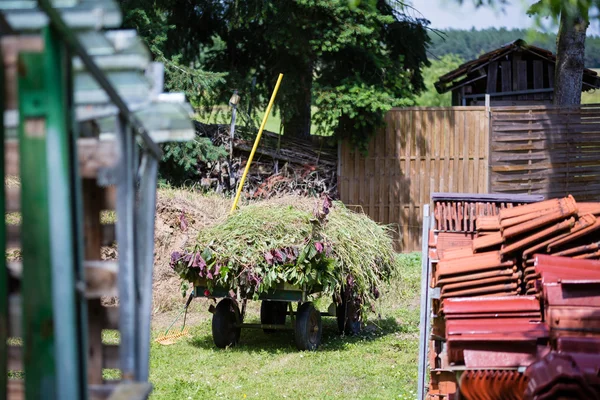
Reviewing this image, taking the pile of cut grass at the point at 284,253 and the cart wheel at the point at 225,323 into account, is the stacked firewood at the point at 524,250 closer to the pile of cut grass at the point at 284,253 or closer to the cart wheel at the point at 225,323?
the pile of cut grass at the point at 284,253

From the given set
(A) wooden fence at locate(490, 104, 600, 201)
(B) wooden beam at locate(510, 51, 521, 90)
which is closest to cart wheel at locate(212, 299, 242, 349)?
(A) wooden fence at locate(490, 104, 600, 201)

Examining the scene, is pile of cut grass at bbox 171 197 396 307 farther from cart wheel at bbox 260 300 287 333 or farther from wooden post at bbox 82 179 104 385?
wooden post at bbox 82 179 104 385

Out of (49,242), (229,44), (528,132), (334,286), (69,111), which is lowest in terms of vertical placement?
(334,286)

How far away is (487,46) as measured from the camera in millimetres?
91125

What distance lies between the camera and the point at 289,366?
8969mm

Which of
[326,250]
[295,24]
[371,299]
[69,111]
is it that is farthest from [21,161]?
[295,24]

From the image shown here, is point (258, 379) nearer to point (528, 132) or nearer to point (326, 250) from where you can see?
point (326, 250)

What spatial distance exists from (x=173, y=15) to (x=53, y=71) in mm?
15565

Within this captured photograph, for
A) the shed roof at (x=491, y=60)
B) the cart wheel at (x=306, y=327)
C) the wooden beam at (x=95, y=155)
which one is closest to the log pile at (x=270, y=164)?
the shed roof at (x=491, y=60)

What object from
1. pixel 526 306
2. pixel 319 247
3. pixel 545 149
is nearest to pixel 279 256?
pixel 319 247

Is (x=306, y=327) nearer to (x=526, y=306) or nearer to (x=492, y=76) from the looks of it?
(x=526, y=306)

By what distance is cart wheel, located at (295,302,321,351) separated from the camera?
9.53 m

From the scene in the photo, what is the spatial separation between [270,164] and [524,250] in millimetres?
10903

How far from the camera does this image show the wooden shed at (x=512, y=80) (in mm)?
20344
